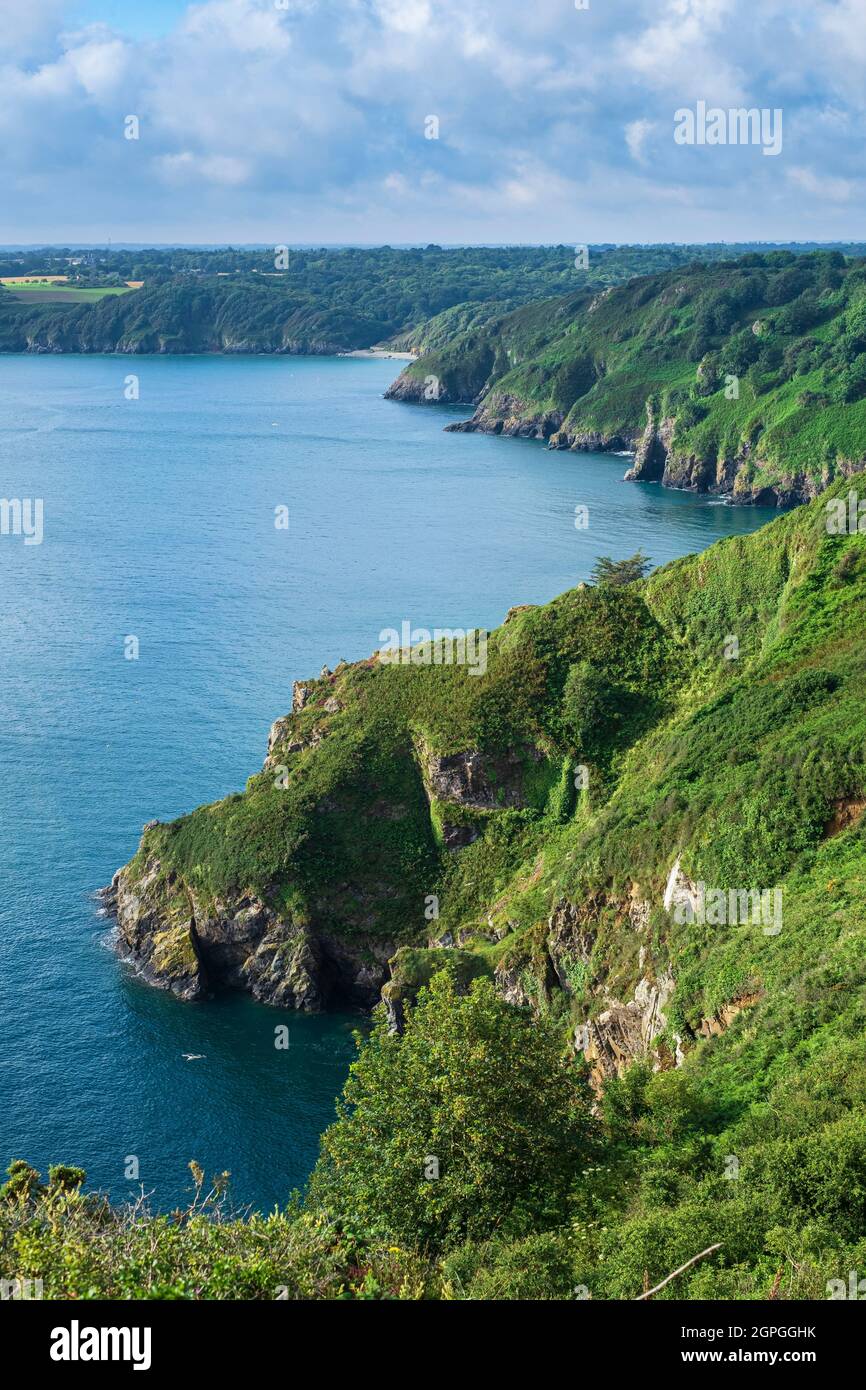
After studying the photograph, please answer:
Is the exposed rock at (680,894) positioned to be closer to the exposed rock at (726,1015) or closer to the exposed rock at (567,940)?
the exposed rock at (567,940)

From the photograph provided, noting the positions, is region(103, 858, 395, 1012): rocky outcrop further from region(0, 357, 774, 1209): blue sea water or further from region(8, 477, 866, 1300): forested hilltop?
region(0, 357, 774, 1209): blue sea water

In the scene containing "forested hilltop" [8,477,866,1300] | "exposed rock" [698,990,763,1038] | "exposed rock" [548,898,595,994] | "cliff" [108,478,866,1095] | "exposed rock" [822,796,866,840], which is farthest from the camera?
"exposed rock" [548,898,595,994]

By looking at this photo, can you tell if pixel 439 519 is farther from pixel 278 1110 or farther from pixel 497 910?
pixel 278 1110

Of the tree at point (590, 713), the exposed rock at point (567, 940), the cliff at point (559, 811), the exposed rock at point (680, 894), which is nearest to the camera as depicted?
the exposed rock at point (680, 894)

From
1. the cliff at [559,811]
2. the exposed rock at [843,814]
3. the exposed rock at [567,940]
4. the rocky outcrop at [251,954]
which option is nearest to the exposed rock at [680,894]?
the cliff at [559,811]

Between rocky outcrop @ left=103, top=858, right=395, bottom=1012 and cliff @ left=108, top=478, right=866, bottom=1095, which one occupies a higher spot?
cliff @ left=108, top=478, right=866, bottom=1095

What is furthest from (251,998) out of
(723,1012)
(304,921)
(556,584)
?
(556,584)

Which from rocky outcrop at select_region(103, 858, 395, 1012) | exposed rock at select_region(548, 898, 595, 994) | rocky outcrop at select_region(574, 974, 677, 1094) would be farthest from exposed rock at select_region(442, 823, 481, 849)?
rocky outcrop at select_region(574, 974, 677, 1094)
